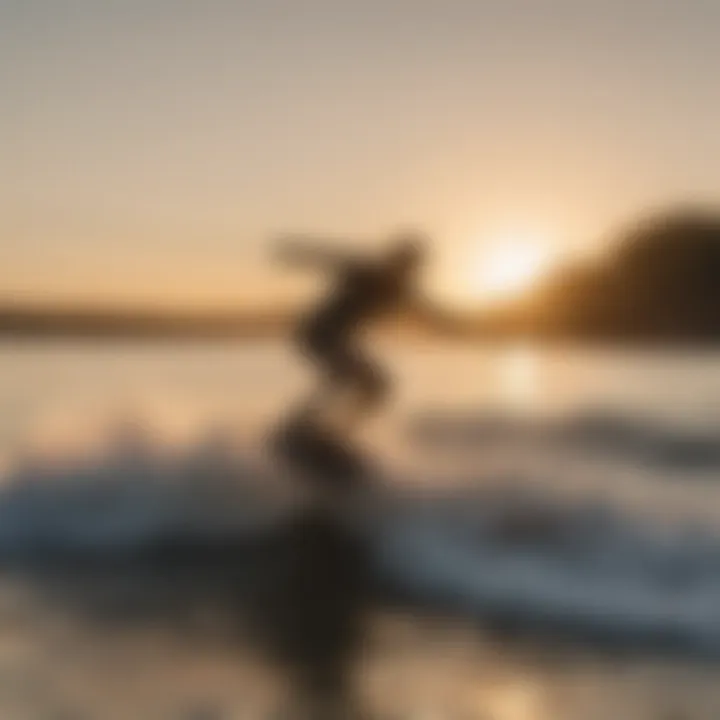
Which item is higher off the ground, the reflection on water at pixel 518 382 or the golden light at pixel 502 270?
the golden light at pixel 502 270

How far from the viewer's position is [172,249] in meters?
0.87

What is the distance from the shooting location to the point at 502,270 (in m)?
0.88

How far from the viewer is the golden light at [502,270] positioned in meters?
0.88

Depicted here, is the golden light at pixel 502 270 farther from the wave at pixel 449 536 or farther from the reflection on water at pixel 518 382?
the wave at pixel 449 536

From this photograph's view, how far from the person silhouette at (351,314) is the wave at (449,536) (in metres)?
0.07

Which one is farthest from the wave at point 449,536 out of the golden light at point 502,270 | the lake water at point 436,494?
the golden light at point 502,270

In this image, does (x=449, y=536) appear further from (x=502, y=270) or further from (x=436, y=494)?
(x=502, y=270)

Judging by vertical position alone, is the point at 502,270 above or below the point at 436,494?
above

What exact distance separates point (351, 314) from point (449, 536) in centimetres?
19

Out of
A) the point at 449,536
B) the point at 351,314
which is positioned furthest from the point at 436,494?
the point at 351,314

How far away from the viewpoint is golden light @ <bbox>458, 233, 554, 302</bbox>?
0.88 metres

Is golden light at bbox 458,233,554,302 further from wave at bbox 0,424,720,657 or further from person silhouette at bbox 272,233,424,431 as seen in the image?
wave at bbox 0,424,720,657

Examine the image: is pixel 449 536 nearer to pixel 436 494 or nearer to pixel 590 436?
pixel 436 494

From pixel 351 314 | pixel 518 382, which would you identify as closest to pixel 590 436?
pixel 518 382
